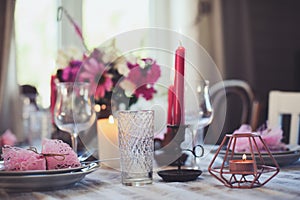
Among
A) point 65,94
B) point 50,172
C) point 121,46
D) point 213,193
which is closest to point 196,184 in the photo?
point 213,193

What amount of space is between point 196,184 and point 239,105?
275 centimetres

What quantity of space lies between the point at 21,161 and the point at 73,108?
1.22 ft

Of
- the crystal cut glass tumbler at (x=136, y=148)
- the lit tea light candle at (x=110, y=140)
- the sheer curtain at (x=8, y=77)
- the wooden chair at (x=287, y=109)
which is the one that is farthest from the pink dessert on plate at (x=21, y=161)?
the sheer curtain at (x=8, y=77)

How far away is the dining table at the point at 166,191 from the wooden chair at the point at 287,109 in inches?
30.3

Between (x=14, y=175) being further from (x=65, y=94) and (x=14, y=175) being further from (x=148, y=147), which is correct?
(x=65, y=94)

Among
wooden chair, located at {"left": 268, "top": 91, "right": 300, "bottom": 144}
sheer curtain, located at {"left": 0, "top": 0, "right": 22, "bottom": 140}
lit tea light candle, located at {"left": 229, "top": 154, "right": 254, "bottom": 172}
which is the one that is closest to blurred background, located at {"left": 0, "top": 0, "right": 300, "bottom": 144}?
sheer curtain, located at {"left": 0, "top": 0, "right": 22, "bottom": 140}

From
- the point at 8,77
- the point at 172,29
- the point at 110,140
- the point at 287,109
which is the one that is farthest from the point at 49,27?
the point at 110,140

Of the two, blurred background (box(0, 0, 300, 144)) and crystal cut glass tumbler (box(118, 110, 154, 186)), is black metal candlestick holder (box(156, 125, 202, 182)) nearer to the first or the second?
crystal cut glass tumbler (box(118, 110, 154, 186))

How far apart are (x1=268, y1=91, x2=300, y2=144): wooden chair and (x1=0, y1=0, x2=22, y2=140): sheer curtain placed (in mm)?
2299

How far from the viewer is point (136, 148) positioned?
3.64ft

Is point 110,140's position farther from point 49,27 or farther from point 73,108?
point 49,27

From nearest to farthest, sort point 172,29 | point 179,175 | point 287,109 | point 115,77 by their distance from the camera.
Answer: point 179,175
point 115,77
point 287,109
point 172,29

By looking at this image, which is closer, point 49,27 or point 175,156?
point 175,156

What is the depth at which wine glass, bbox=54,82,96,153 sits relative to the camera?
1425mm
